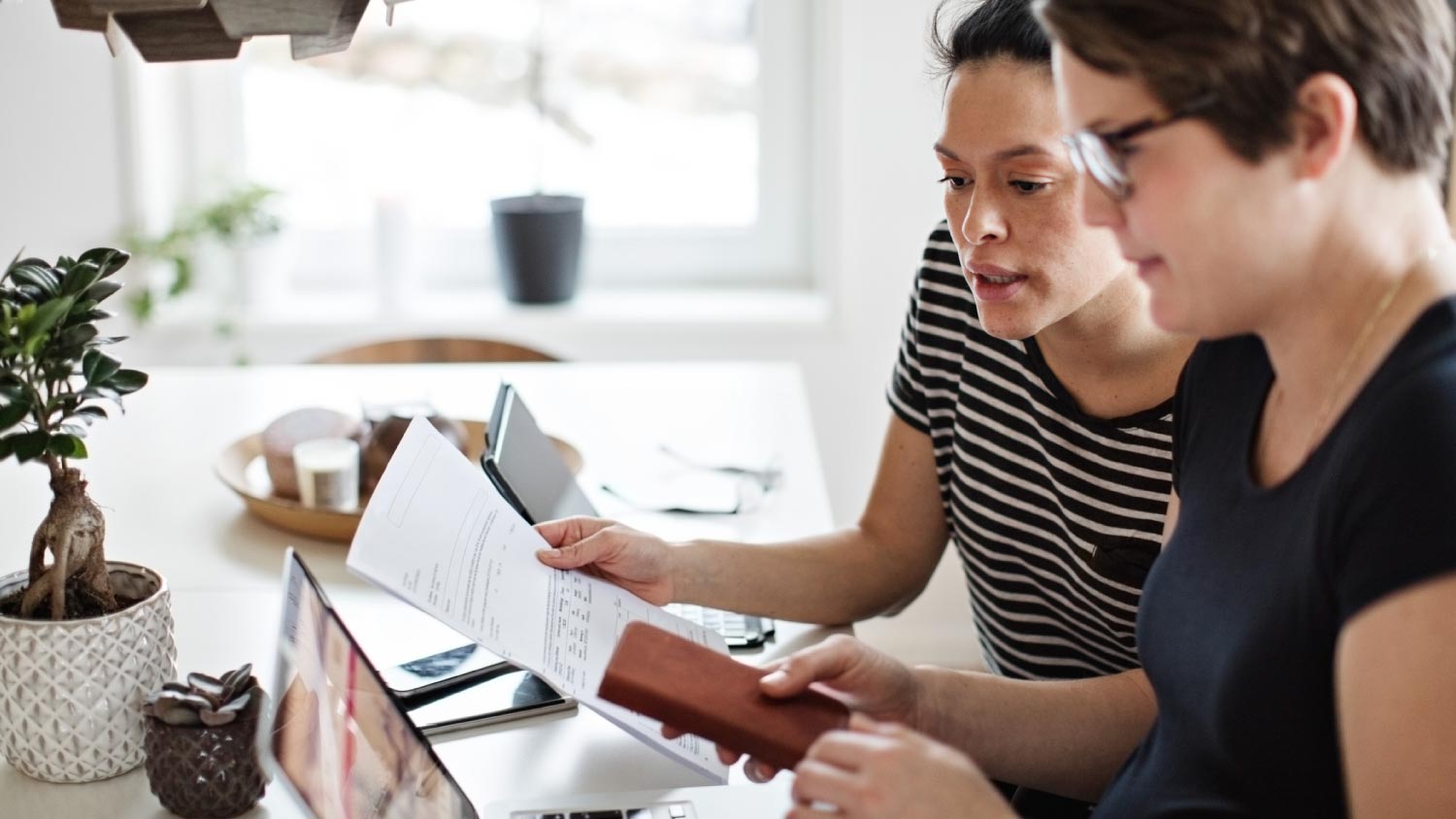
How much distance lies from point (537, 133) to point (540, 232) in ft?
0.91

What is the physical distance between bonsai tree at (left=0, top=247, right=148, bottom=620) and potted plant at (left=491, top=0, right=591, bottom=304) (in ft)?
5.53

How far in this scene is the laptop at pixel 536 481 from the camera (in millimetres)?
1232

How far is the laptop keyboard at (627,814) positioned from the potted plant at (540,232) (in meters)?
1.80

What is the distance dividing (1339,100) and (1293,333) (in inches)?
5.7

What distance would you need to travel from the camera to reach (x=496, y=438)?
124cm

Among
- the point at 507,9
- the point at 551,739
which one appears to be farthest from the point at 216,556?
the point at 507,9

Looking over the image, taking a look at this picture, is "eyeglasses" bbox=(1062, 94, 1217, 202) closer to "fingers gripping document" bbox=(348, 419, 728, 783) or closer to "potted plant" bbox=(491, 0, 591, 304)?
"fingers gripping document" bbox=(348, 419, 728, 783)

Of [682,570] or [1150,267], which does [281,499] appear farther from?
[1150,267]

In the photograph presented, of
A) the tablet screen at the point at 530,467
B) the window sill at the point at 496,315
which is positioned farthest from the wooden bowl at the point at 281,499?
the window sill at the point at 496,315

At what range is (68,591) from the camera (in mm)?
1078

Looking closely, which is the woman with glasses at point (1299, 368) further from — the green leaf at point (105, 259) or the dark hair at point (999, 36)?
the green leaf at point (105, 259)

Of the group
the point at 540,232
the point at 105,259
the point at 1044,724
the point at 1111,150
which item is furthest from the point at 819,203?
the point at 1111,150

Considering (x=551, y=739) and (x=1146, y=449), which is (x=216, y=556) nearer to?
(x=551, y=739)

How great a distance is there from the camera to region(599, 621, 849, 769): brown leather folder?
92cm
